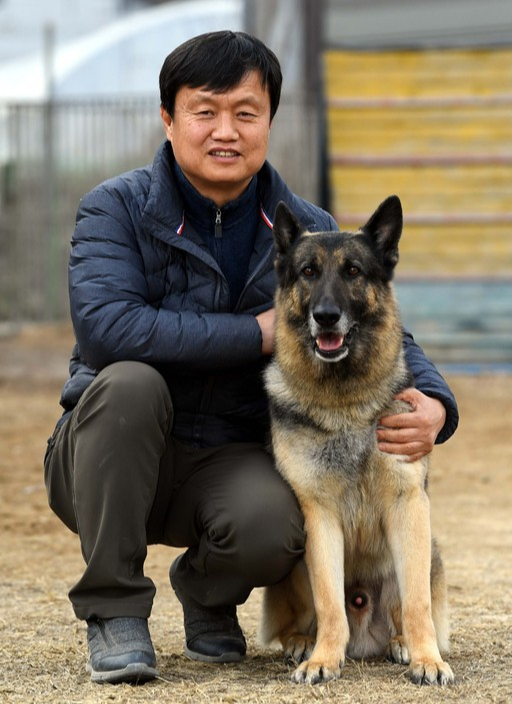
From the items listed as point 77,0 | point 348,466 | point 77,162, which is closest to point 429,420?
point 348,466

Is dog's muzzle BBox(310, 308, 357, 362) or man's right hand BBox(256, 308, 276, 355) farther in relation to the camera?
man's right hand BBox(256, 308, 276, 355)

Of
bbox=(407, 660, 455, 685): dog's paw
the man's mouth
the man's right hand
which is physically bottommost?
bbox=(407, 660, 455, 685): dog's paw

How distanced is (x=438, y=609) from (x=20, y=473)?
4.27 metres

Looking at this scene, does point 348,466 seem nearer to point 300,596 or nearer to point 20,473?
point 300,596

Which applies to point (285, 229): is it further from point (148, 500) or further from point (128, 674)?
point (128, 674)

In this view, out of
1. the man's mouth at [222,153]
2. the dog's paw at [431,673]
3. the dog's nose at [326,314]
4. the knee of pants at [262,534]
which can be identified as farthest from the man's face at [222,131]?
the dog's paw at [431,673]

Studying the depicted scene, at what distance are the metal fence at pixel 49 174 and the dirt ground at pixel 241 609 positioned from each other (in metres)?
3.35

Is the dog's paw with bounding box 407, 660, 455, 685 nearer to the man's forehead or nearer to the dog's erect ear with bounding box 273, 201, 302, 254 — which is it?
the dog's erect ear with bounding box 273, 201, 302, 254

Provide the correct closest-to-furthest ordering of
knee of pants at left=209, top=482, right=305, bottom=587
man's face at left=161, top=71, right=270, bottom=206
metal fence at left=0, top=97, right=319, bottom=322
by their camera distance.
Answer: knee of pants at left=209, top=482, right=305, bottom=587 < man's face at left=161, top=71, right=270, bottom=206 < metal fence at left=0, top=97, right=319, bottom=322

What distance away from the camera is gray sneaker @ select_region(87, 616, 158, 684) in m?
3.27

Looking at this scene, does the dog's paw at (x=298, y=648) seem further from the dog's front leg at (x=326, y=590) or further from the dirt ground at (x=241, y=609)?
the dog's front leg at (x=326, y=590)

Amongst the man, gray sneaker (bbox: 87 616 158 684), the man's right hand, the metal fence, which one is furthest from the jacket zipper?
the metal fence

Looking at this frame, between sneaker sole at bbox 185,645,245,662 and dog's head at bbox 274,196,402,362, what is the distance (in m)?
0.97

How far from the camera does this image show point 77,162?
12.3m
